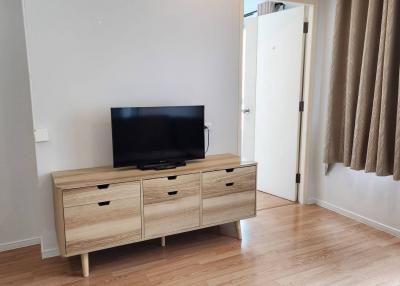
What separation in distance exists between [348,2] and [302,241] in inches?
90.5

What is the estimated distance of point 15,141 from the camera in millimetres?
2762

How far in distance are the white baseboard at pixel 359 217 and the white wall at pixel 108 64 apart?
1627 mm

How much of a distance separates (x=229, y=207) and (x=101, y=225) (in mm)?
1077

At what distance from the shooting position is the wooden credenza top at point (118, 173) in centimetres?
236

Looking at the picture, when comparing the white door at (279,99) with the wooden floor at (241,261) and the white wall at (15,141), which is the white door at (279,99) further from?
the white wall at (15,141)

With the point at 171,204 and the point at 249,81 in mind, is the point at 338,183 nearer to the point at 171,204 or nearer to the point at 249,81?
the point at 249,81

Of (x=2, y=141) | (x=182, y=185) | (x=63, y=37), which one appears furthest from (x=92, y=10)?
(x=182, y=185)

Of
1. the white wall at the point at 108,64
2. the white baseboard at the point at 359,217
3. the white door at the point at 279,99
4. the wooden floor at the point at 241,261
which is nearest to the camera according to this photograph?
the wooden floor at the point at 241,261

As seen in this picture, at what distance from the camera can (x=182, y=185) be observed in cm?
267

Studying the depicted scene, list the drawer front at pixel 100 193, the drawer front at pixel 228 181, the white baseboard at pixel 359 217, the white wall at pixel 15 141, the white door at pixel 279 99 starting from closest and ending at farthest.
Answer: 1. the drawer front at pixel 100 193
2. the white wall at pixel 15 141
3. the drawer front at pixel 228 181
4. the white baseboard at pixel 359 217
5. the white door at pixel 279 99

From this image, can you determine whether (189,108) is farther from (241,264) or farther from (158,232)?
(241,264)

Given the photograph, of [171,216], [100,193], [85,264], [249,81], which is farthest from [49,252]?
[249,81]

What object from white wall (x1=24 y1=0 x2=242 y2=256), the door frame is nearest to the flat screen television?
white wall (x1=24 y1=0 x2=242 y2=256)

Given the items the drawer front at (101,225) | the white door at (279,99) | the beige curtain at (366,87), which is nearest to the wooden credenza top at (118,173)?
the drawer front at (101,225)
